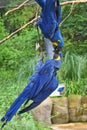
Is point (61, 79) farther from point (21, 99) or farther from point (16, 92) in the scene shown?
point (21, 99)

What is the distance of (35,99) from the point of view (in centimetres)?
140

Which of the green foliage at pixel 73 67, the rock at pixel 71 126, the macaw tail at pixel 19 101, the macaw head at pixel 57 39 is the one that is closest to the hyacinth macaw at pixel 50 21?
the macaw head at pixel 57 39

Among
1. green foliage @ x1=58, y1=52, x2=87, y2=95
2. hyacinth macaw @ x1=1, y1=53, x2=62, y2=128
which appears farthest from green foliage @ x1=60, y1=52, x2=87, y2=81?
hyacinth macaw @ x1=1, y1=53, x2=62, y2=128

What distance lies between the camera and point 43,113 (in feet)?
13.8

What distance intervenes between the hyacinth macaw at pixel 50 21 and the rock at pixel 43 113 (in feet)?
8.90

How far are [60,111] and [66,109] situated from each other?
0.28 ft

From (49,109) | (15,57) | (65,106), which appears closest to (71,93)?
(65,106)

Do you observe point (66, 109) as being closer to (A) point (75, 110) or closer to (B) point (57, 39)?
(A) point (75, 110)

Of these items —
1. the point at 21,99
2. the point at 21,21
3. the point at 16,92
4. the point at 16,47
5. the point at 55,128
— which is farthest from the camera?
the point at 21,21

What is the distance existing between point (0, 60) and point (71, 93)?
99 centimetres

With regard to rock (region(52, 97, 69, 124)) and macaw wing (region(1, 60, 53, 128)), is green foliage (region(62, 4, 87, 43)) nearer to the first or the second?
rock (region(52, 97, 69, 124))

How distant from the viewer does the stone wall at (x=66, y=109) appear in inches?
174

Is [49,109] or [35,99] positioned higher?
[35,99]

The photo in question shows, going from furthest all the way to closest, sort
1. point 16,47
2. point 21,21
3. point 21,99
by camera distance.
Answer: point 21,21, point 16,47, point 21,99
